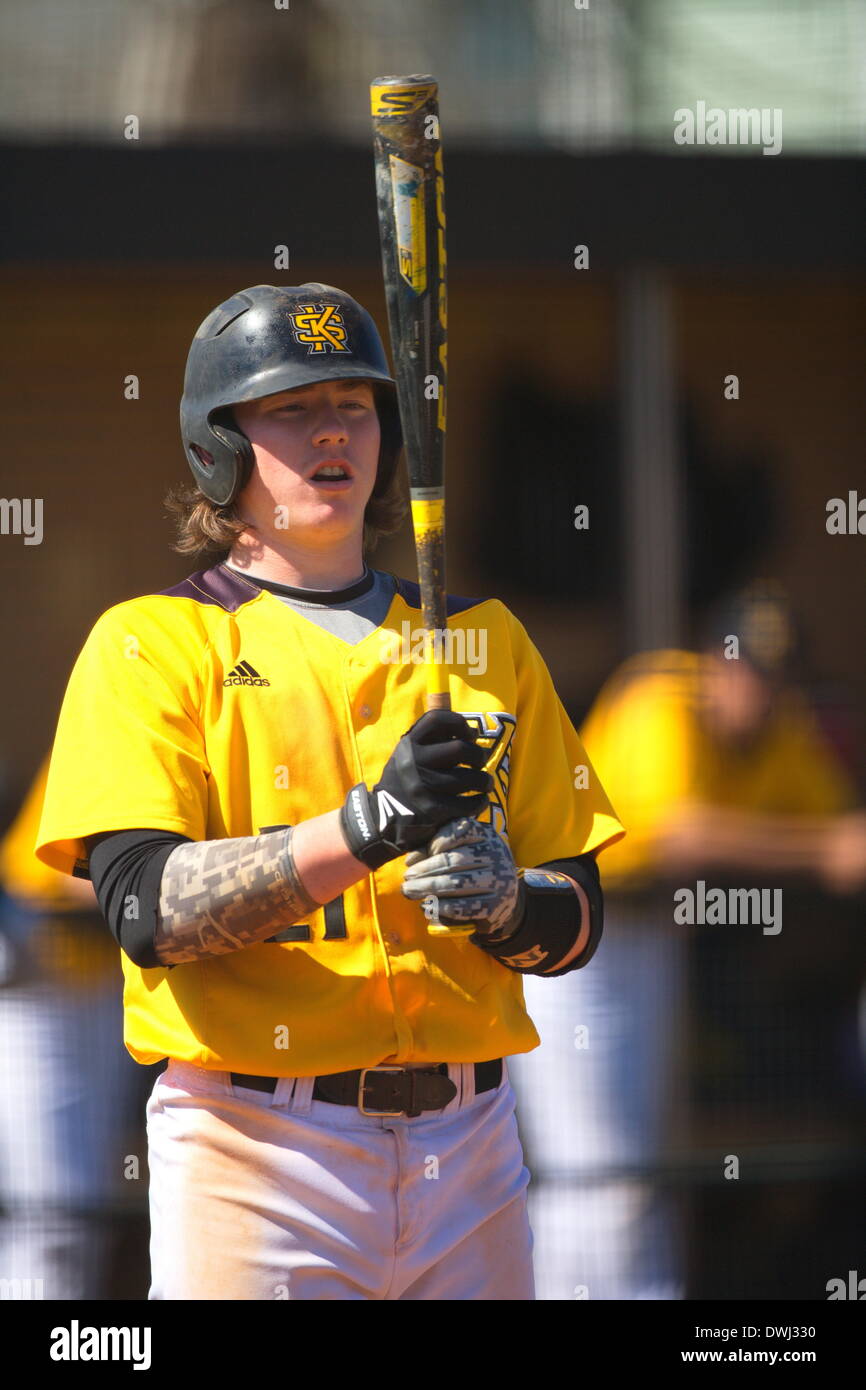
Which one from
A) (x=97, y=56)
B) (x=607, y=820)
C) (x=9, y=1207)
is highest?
(x=97, y=56)

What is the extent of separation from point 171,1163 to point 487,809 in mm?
568

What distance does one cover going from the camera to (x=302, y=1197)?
192 centimetres

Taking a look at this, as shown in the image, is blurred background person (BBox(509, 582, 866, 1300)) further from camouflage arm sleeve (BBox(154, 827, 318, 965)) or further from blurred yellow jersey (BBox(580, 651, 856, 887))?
camouflage arm sleeve (BBox(154, 827, 318, 965))

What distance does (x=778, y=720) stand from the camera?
13.2 ft

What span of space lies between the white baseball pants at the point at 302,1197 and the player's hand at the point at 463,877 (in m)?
0.29

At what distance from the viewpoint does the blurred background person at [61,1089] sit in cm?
376

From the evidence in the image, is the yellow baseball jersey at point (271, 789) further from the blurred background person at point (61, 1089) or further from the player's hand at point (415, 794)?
the blurred background person at point (61, 1089)

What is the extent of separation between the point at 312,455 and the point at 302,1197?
0.87 m

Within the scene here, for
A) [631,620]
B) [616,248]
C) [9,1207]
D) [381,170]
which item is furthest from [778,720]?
[381,170]

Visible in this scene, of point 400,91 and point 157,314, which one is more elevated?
point 157,314

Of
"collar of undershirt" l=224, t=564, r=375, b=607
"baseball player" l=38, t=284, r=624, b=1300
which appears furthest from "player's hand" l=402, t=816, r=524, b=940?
"collar of undershirt" l=224, t=564, r=375, b=607

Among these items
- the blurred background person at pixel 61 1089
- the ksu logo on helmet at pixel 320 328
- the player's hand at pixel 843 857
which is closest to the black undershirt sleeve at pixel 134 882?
the ksu logo on helmet at pixel 320 328

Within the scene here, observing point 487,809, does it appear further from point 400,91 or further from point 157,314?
point 157,314

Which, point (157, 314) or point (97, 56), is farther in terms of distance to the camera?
point (157, 314)
